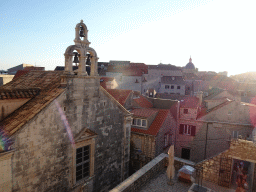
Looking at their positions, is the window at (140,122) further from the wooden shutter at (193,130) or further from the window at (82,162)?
the window at (82,162)

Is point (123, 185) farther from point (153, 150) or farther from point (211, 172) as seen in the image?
point (153, 150)

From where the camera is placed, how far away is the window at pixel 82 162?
37.5 feet

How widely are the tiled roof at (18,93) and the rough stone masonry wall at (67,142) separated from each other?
1.77m

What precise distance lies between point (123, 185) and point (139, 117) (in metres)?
11.9

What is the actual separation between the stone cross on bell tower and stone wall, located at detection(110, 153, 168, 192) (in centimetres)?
636

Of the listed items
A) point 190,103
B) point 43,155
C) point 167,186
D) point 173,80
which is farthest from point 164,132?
point 173,80

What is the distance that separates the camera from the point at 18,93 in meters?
9.99

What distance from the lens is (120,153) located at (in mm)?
14242

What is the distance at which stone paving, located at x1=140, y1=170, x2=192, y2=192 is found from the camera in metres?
11.1

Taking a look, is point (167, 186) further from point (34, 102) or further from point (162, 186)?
point (34, 102)

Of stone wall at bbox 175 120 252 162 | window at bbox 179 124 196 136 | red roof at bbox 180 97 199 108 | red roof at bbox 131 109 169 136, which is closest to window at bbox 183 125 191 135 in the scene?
window at bbox 179 124 196 136

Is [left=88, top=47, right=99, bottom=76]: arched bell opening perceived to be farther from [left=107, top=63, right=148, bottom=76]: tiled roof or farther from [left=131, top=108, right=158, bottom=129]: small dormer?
[left=107, top=63, right=148, bottom=76]: tiled roof

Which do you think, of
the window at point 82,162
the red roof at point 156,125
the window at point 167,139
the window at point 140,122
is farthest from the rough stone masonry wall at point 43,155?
the window at point 167,139

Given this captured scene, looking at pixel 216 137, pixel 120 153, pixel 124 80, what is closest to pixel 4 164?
pixel 120 153
